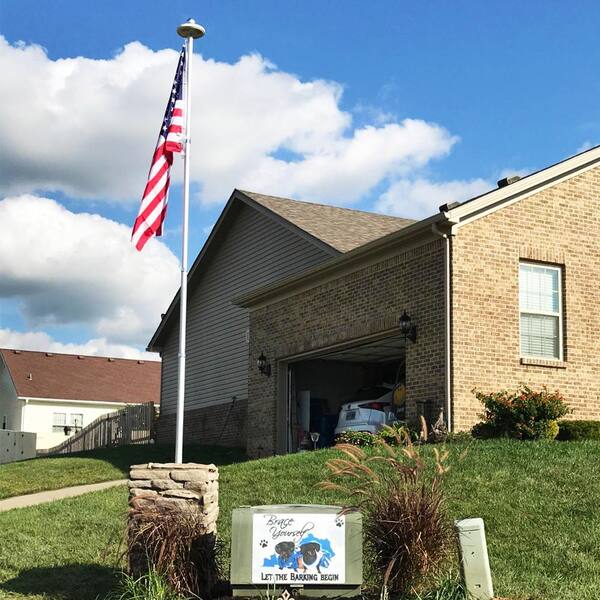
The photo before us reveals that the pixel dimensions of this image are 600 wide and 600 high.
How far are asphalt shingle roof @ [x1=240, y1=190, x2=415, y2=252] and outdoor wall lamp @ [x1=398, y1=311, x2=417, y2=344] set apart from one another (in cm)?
480

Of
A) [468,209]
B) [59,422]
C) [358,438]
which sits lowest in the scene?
[358,438]

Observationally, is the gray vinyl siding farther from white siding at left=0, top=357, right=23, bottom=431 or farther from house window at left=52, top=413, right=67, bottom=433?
white siding at left=0, top=357, right=23, bottom=431

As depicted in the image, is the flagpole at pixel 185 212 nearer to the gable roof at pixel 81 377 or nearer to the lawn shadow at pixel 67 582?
the lawn shadow at pixel 67 582

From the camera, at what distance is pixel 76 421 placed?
47.7 m

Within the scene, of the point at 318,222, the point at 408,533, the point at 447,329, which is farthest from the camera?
the point at 318,222

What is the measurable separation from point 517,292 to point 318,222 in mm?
9064

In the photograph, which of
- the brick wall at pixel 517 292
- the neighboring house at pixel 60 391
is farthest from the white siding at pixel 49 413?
the brick wall at pixel 517 292

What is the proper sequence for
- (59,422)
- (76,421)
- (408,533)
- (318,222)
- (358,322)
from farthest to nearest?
(76,421) → (59,422) → (318,222) → (358,322) → (408,533)

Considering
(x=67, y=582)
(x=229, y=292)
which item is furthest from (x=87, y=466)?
(x=67, y=582)

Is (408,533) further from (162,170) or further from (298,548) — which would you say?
(162,170)

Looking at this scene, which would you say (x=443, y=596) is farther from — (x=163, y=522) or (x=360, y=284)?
(x=360, y=284)

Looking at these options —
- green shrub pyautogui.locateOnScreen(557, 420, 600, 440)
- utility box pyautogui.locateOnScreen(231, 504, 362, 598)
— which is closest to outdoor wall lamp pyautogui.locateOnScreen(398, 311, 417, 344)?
green shrub pyautogui.locateOnScreen(557, 420, 600, 440)

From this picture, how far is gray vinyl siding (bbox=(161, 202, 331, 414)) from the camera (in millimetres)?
27438

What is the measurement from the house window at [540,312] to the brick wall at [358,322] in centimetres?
193
